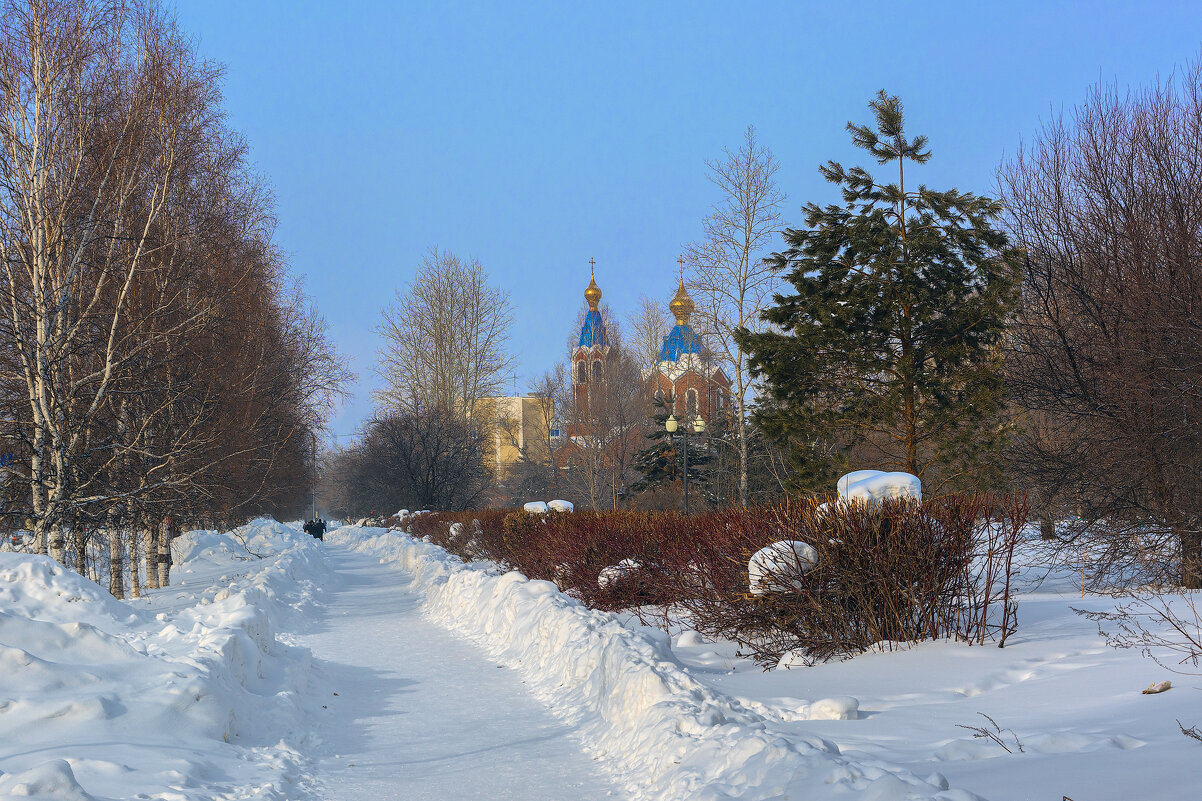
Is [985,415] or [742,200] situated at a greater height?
[742,200]

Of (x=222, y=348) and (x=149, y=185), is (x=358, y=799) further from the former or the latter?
(x=222, y=348)

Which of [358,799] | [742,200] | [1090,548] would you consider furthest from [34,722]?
[742,200]

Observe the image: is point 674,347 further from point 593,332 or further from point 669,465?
point 593,332

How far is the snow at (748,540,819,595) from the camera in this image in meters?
8.15

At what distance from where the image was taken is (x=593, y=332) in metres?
60.1

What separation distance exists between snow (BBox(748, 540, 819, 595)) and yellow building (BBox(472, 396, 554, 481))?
39.2 m

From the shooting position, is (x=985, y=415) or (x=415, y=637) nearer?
(x=415, y=637)

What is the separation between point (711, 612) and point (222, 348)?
14415mm

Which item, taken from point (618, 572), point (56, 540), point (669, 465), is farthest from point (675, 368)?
point (56, 540)

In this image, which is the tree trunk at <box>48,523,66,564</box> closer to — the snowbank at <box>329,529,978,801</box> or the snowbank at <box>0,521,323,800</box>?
the snowbank at <box>0,521,323,800</box>

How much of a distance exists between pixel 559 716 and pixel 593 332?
53.3m

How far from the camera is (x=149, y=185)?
54.5ft

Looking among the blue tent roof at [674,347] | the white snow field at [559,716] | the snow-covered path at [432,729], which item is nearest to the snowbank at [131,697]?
the white snow field at [559,716]

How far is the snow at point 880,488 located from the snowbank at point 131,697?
17.8 feet
